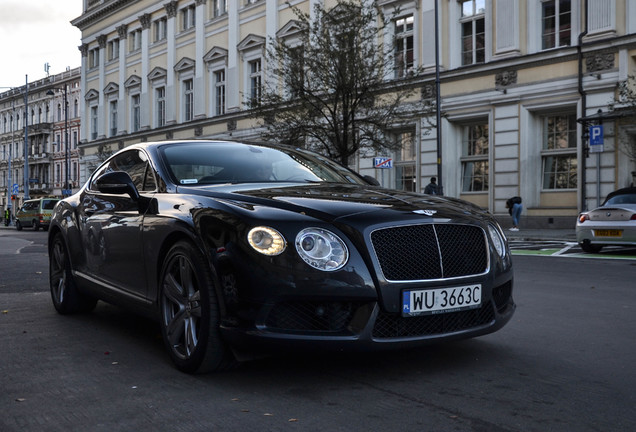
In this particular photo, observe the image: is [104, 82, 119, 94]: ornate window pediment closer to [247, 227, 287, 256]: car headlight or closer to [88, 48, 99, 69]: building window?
[88, 48, 99, 69]: building window

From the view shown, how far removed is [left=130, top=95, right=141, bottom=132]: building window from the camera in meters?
49.1

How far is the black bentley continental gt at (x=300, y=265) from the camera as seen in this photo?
11.8ft

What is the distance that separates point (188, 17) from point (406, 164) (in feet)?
67.6

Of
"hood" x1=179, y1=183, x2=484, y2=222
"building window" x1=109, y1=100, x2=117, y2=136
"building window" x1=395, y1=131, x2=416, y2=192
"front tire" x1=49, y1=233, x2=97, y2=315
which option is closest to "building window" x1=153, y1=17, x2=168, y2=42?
"building window" x1=109, y1=100, x2=117, y2=136

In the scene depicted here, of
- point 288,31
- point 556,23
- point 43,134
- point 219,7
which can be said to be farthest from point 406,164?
point 43,134

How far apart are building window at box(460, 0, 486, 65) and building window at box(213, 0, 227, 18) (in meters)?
17.2

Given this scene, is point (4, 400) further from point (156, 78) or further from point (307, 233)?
point (156, 78)

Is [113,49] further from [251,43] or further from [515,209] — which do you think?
[515,209]

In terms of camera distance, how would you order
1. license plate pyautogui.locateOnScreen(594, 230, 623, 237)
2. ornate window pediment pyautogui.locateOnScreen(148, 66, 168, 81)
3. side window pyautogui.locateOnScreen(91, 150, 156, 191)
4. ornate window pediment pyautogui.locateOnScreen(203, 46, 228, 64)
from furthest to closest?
ornate window pediment pyautogui.locateOnScreen(148, 66, 168, 81) → ornate window pediment pyautogui.locateOnScreen(203, 46, 228, 64) → license plate pyautogui.locateOnScreen(594, 230, 623, 237) → side window pyautogui.locateOnScreen(91, 150, 156, 191)

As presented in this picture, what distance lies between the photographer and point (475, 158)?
2767 centimetres

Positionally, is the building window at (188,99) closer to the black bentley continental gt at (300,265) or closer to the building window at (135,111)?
the building window at (135,111)

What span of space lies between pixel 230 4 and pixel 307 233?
3807 cm

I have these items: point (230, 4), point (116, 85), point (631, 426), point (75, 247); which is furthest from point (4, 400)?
point (116, 85)

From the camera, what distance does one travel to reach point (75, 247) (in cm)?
602
